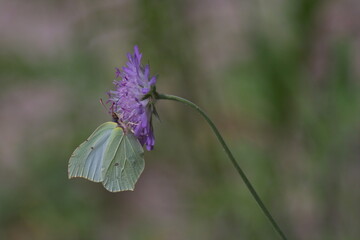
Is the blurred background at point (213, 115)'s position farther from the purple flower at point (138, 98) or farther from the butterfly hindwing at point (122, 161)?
the purple flower at point (138, 98)

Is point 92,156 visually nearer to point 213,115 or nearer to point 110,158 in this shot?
point 110,158

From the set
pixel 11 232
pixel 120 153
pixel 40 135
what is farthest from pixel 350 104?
pixel 11 232

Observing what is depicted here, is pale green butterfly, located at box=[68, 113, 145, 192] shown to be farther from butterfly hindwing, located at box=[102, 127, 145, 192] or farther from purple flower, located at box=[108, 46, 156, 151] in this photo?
purple flower, located at box=[108, 46, 156, 151]

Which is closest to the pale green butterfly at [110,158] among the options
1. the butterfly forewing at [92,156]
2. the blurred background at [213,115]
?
the butterfly forewing at [92,156]

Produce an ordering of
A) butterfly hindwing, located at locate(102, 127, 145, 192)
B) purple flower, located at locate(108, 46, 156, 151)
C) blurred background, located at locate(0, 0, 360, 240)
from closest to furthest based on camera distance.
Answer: purple flower, located at locate(108, 46, 156, 151), butterfly hindwing, located at locate(102, 127, 145, 192), blurred background, located at locate(0, 0, 360, 240)

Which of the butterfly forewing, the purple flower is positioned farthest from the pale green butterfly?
the purple flower

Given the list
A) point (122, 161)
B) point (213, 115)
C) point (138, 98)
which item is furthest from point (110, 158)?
point (213, 115)
